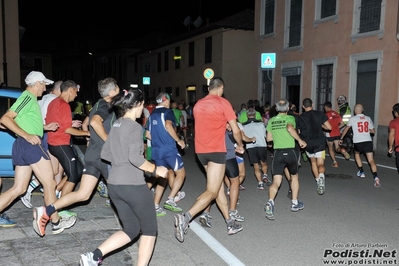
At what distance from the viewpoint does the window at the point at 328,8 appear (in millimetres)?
18628

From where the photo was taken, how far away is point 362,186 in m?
Result: 9.35

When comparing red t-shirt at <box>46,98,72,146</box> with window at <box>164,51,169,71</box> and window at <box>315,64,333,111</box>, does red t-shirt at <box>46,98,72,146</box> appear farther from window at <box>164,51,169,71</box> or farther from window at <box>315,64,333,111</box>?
window at <box>164,51,169,71</box>

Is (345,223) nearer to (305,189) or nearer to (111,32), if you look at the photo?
(305,189)

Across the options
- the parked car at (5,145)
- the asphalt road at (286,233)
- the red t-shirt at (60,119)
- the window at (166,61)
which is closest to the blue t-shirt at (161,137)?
the asphalt road at (286,233)

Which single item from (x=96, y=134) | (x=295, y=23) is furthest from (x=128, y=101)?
(x=295, y=23)

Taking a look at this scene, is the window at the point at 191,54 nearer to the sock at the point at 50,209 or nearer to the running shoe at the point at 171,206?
the running shoe at the point at 171,206

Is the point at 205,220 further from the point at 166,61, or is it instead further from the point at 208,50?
the point at 166,61

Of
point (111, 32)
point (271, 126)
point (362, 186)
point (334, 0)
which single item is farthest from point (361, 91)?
point (111, 32)

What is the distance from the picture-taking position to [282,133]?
702 cm

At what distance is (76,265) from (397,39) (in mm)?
13964

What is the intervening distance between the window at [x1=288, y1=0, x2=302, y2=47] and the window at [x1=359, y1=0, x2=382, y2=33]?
4199 mm

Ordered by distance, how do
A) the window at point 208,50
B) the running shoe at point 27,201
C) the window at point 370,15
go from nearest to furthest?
1. the running shoe at point 27,201
2. the window at point 370,15
3. the window at point 208,50

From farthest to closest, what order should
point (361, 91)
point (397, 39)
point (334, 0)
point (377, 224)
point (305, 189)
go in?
1. point (334, 0)
2. point (361, 91)
3. point (397, 39)
4. point (305, 189)
5. point (377, 224)

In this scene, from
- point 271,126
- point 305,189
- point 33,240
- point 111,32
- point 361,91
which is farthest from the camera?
point 111,32
